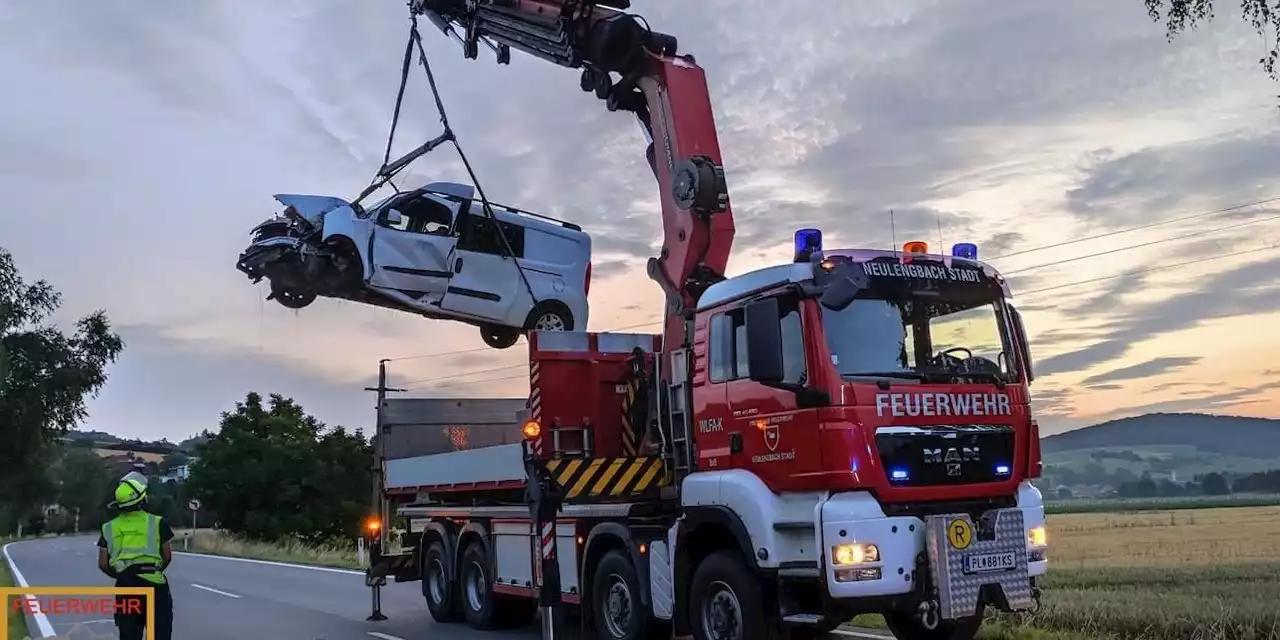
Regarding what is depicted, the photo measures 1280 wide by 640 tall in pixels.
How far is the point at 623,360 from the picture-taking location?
1013 centimetres

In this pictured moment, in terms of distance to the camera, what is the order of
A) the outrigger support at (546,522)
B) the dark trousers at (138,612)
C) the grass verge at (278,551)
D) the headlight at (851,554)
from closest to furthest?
the headlight at (851,554) → the dark trousers at (138,612) → the outrigger support at (546,522) → the grass verge at (278,551)

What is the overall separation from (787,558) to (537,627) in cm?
549

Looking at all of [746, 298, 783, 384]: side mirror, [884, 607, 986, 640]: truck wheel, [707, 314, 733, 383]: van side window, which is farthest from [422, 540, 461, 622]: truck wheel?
[746, 298, 783, 384]: side mirror

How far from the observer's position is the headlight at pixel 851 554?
6812mm

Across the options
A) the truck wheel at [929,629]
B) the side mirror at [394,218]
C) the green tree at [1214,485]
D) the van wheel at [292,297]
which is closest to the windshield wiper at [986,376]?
the truck wheel at [929,629]

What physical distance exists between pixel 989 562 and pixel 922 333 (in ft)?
5.16

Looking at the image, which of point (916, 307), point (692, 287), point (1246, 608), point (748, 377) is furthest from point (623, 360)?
point (1246, 608)

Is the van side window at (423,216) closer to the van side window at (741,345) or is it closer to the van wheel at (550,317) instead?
the van wheel at (550,317)

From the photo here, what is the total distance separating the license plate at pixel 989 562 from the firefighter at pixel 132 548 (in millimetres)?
5423

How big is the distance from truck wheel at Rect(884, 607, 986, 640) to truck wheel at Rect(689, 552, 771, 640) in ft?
3.85

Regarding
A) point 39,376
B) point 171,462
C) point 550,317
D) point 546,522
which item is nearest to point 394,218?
point 550,317

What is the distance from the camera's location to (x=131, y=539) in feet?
24.5

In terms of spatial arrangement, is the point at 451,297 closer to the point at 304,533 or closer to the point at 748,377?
the point at 748,377

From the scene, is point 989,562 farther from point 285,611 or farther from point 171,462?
point 171,462
